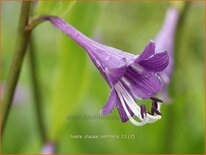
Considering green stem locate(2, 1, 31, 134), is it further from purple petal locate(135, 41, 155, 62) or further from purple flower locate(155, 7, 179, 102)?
purple flower locate(155, 7, 179, 102)

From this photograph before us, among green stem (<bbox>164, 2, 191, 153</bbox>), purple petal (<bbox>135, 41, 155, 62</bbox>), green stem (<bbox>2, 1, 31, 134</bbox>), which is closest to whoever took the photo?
purple petal (<bbox>135, 41, 155, 62</bbox>)

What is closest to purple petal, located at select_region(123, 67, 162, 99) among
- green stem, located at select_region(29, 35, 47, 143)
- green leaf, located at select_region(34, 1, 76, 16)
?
green leaf, located at select_region(34, 1, 76, 16)

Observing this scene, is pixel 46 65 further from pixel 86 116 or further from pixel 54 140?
pixel 54 140

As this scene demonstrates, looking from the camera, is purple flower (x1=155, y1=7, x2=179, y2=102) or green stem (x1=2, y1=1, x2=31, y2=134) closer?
green stem (x1=2, y1=1, x2=31, y2=134)

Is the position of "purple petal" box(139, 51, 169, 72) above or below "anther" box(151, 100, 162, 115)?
above

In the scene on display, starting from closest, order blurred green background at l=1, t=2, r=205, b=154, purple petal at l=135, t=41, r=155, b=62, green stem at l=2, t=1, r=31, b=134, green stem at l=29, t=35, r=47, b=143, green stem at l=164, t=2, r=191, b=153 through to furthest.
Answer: purple petal at l=135, t=41, r=155, b=62 < green stem at l=2, t=1, r=31, b=134 < green stem at l=29, t=35, r=47, b=143 < blurred green background at l=1, t=2, r=205, b=154 < green stem at l=164, t=2, r=191, b=153

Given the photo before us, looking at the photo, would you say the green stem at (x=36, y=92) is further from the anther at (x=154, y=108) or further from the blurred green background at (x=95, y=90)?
the anther at (x=154, y=108)

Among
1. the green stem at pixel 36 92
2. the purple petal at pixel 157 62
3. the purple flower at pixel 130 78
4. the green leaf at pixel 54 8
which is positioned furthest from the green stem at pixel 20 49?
the green stem at pixel 36 92

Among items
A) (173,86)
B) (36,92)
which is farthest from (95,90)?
(36,92)
